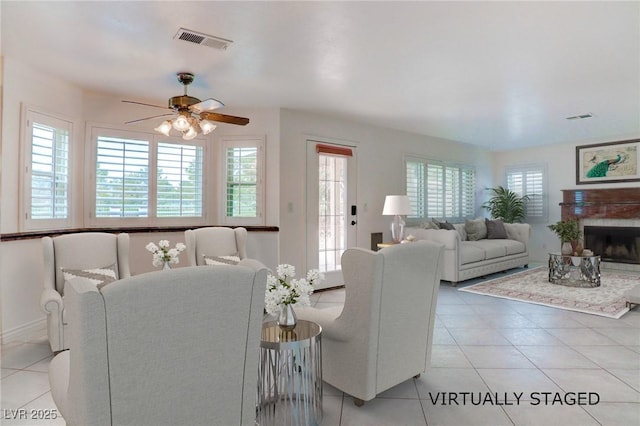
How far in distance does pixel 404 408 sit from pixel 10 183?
3.83m

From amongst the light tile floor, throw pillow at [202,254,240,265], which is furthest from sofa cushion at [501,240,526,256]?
throw pillow at [202,254,240,265]

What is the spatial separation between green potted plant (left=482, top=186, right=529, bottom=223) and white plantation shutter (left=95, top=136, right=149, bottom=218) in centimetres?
689

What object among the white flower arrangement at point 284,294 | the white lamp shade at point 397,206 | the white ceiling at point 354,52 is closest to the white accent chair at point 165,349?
the white flower arrangement at point 284,294

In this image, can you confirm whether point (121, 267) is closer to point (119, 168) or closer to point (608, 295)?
point (119, 168)

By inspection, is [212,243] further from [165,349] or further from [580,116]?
[580,116]

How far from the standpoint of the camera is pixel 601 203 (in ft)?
22.4

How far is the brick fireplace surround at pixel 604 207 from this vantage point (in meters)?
6.52

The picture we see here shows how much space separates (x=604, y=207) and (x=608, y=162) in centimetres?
87

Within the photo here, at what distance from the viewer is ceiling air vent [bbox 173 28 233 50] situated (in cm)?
277

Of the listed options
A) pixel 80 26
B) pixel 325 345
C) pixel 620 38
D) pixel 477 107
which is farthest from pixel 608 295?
pixel 80 26

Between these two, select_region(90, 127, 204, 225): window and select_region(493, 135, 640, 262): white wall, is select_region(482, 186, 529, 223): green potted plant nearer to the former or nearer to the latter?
select_region(493, 135, 640, 262): white wall

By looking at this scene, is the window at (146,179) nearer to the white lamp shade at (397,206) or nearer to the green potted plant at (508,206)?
the white lamp shade at (397,206)

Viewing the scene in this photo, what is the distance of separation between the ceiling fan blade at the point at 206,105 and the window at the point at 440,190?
13.5 feet

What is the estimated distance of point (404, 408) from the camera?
219cm
